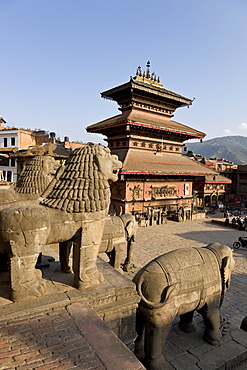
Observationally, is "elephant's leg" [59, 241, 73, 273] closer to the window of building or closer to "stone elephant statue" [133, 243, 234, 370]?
"stone elephant statue" [133, 243, 234, 370]

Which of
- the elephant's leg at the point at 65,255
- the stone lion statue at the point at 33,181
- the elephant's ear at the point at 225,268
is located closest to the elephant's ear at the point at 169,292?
the elephant's ear at the point at 225,268

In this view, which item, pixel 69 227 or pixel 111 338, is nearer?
pixel 111 338

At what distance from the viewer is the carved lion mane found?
13.7 ft

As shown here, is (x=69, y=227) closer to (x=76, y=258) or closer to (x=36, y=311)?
(x=76, y=258)

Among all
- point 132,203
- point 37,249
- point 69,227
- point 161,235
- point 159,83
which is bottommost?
point 161,235

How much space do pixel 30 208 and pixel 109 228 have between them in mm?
3248

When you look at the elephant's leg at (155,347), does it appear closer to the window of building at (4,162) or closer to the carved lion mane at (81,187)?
the carved lion mane at (81,187)

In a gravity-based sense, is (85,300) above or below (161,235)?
above

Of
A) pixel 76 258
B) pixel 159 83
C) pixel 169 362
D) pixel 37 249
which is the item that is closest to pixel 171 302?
pixel 169 362

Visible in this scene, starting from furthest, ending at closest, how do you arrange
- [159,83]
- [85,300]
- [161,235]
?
[159,83], [161,235], [85,300]

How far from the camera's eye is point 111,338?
10.6 feet

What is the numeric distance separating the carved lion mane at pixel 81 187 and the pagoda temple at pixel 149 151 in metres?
12.9

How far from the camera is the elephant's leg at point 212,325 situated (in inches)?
197

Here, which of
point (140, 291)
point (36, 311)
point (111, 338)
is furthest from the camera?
point (140, 291)
